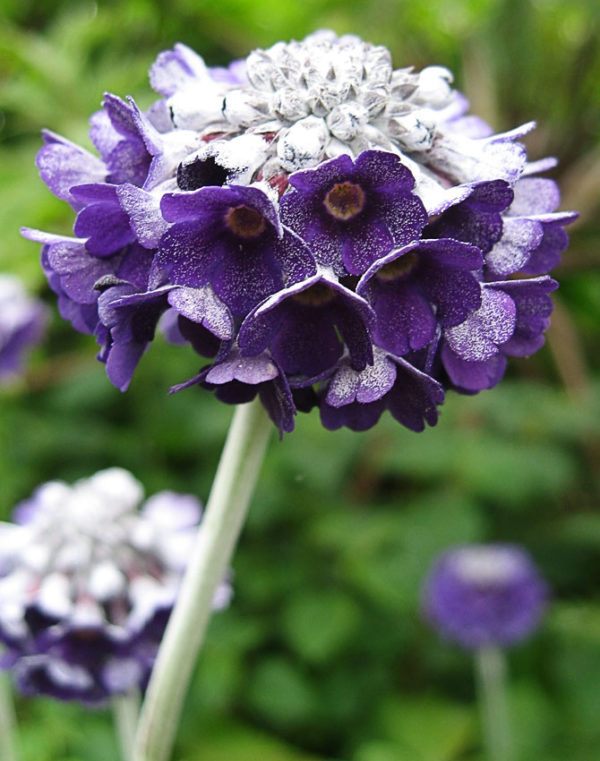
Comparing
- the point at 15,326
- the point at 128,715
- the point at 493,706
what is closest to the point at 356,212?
the point at 128,715

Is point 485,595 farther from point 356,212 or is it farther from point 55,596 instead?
point 356,212

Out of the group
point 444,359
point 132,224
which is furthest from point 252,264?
point 444,359

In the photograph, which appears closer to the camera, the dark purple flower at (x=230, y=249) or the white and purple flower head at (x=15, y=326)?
the dark purple flower at (x=230, y=249)

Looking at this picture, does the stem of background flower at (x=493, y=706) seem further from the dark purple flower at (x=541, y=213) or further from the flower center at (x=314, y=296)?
the flower center at (x=314, y=296)

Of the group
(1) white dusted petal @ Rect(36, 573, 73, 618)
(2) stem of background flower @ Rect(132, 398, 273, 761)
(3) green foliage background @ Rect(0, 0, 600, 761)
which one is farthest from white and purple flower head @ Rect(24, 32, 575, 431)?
(3) green foliage background @ Rect(0, 0, 600, 761)

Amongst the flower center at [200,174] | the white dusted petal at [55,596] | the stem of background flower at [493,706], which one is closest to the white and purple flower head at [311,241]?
the flower center at [200,174]

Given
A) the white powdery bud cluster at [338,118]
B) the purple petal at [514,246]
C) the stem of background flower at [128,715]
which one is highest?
the white powdery bud cluster at [338,118]

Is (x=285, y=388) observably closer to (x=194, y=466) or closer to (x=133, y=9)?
(x=194, y=466)
